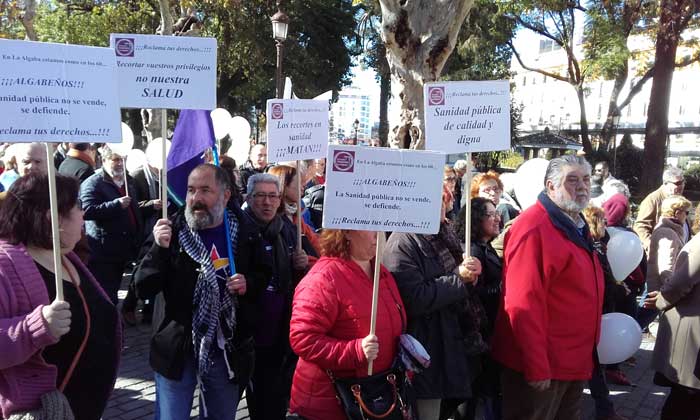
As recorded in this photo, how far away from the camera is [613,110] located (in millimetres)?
23594

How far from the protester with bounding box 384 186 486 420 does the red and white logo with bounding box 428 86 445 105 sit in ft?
2.53

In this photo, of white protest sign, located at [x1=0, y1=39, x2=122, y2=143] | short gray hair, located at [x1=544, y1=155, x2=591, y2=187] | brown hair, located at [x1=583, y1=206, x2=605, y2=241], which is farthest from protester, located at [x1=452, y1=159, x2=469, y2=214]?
white protest sign, located at [x1=0, y1=39, x2=122, y2=143]

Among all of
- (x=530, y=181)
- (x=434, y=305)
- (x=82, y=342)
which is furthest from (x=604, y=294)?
(x=82, y=342)

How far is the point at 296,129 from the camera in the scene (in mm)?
4332

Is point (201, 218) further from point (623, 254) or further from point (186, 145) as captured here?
point (623, 254)

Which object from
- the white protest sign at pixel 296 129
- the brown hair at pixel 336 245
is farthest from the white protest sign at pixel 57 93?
the white protest sign at pixel 296 129

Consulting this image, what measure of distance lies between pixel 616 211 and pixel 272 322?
4012 millimetres

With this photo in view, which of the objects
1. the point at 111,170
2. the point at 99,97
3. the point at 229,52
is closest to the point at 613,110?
the point at 229,52

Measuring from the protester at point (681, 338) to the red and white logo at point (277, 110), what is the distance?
9.22 feet

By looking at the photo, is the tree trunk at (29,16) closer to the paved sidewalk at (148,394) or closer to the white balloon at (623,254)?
the paved sidewalk at (148,394)

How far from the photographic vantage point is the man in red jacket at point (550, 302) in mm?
3248

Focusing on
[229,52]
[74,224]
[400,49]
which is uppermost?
[229,52]

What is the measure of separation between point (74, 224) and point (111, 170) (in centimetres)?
376

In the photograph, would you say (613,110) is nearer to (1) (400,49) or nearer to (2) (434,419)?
(1) (400,49)
